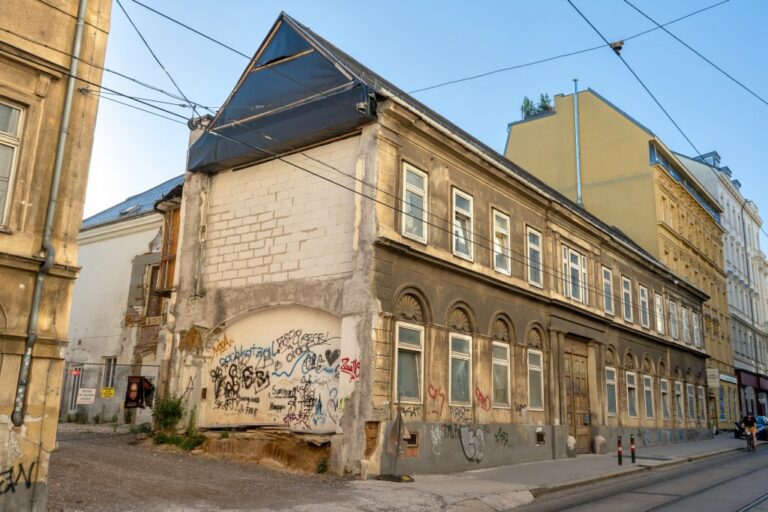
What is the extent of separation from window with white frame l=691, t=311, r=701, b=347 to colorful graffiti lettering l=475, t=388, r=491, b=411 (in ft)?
81.5

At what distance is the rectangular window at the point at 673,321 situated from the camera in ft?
114

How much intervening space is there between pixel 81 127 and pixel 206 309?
30.6 ft

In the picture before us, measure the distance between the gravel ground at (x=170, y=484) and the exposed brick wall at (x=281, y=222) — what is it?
470cm

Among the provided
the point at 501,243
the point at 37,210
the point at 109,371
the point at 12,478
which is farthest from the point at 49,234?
the point at 109,371

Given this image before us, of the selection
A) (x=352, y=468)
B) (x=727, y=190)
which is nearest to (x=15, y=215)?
(x=352, y=468)

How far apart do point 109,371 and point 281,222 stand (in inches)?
495

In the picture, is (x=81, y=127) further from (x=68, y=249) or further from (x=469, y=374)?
(x=469, y=374)

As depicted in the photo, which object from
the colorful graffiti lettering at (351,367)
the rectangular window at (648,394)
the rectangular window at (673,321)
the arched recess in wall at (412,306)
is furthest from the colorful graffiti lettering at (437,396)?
the rectangular window at (673,321)

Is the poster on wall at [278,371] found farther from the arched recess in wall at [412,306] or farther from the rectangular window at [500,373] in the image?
the rectangular window at [500,373]

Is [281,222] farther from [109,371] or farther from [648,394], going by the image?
[648,394]

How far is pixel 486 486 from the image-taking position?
13656 mm

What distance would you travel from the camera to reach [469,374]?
17.7m

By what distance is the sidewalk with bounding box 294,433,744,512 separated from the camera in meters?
11.4

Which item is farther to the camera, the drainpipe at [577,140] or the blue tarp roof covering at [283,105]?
the drainpipe at [577,140]
